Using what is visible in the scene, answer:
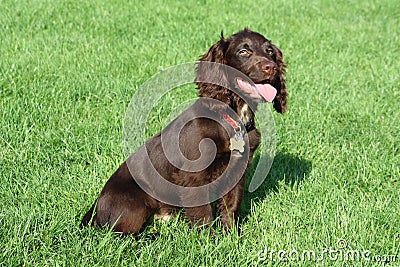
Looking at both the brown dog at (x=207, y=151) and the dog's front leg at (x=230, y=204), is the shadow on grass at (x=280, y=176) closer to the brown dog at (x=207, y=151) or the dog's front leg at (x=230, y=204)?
the dog's front leg at (x=230, y=204)

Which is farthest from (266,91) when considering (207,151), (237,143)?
(207,151)

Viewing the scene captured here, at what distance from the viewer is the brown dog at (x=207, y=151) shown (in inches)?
122

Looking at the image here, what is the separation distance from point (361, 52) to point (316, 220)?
5307mm

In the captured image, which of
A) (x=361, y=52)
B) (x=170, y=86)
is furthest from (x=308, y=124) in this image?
(x=361, y=52)

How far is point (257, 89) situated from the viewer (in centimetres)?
328

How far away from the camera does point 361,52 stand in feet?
26.0

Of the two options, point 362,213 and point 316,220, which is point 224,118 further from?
point 362,213

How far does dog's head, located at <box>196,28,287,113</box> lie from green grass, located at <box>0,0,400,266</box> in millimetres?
863

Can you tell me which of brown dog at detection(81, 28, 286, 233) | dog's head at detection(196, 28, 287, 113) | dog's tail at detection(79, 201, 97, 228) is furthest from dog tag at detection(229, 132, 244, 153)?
dog's tail at detection(79, 201, 97, 228)

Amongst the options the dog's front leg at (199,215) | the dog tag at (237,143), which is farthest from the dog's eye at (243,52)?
the dog's front leg at (199,215)

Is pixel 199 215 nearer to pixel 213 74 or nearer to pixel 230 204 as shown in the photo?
pixel 230 204

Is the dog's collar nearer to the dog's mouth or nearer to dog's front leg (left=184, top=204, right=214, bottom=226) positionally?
the dog's mouth

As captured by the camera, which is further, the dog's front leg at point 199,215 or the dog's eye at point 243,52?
the dog's eye at point 243,52

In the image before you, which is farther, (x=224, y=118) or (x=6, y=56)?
(x=6, y=56)
